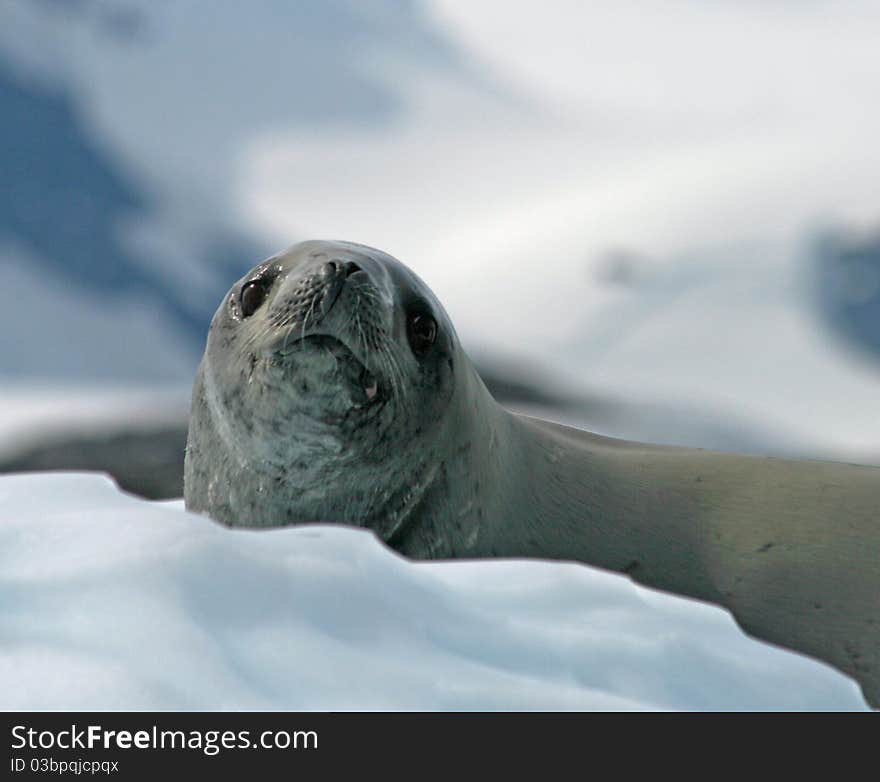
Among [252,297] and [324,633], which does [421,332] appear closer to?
[252,297]

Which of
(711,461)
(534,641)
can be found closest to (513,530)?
(711,461)

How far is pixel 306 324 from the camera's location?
4.30 metres

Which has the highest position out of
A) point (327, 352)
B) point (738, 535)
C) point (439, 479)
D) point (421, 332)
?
point (421, 332)

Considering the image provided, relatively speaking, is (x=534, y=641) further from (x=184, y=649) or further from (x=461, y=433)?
(x=461, y=433)

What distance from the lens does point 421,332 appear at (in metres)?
4.73

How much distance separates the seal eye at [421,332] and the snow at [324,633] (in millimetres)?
1532

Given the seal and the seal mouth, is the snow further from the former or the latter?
the seal

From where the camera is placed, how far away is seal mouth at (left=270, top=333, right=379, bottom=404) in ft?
14.3

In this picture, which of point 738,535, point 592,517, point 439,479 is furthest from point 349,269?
point 738,535

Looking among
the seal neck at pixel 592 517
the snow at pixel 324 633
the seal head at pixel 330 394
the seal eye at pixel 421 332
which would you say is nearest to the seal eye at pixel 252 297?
the seal head at pixel 330 394

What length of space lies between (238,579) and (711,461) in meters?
3.18

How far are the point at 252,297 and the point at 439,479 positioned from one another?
33.8 inches

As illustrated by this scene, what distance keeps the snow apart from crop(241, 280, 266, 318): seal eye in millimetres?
1511
